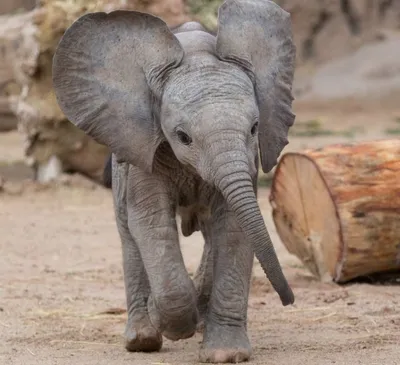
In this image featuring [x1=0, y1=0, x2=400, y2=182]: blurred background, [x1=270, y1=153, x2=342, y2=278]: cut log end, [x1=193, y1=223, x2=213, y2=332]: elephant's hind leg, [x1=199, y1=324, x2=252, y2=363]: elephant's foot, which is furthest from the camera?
[x1=0, y1=0, x2=400, y2=182]: blurred background

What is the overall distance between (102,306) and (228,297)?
1891 mm

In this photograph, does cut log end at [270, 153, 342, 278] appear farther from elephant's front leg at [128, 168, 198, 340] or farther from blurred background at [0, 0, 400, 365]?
elephant's front leg at [128, 168, 198, 340]

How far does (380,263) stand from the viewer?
7648 mm

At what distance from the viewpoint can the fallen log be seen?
7512mm

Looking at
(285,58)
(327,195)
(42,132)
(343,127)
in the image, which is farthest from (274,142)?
(343,127)

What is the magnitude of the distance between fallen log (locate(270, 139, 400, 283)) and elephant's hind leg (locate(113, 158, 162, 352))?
5.80ft

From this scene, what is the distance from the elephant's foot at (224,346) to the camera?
568 centimetres

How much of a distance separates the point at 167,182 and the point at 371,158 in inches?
87.4

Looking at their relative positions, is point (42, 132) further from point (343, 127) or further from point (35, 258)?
point (343, 127)

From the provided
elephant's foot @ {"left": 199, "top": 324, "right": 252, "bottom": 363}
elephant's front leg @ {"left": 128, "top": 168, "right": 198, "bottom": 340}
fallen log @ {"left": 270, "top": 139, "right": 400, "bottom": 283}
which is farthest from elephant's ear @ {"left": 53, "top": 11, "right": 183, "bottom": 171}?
fallen log @ {"left": 270, "top": 139, "right": 400, "bottom": 283}

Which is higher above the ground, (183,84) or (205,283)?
(183,84)

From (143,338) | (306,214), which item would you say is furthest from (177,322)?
(306,214)

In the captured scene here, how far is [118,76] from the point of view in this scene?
569 cm

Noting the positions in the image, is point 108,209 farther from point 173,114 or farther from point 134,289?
point 173,114
